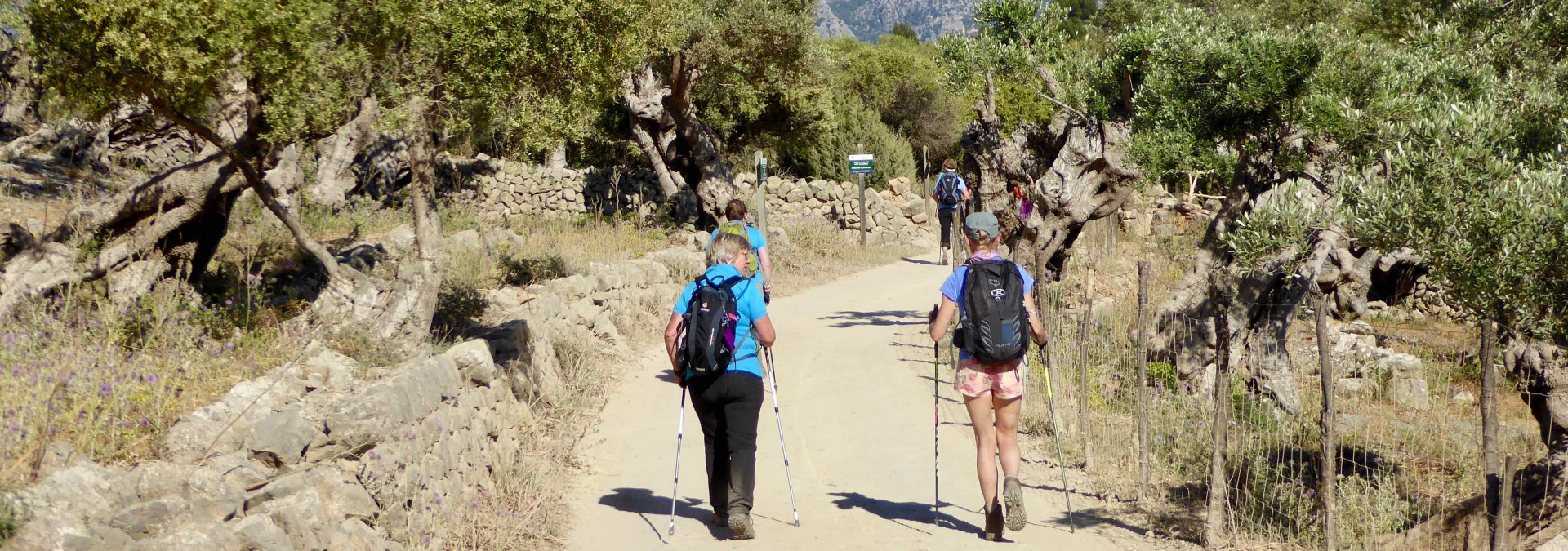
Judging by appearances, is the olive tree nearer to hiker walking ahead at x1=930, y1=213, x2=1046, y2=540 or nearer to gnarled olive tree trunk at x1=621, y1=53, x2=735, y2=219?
gnarled olive tree trunk at x1=621, y1=53, x2=735, y2=219

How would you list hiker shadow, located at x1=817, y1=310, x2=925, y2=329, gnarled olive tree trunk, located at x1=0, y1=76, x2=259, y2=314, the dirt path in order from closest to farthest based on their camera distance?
the dirt path < gnarled olive tree trunk, located at x1=0, y1=76, x2=259, y2=314 < hiker shadow, located at x1=817, y1=310, x2=925, y2=329

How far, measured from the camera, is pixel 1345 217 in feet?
20.8

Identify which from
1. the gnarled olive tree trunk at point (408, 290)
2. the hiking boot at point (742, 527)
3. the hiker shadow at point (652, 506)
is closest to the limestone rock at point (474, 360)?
the gnarled olive tree trunk at point (408, 290)

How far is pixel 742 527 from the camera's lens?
21.0 feet

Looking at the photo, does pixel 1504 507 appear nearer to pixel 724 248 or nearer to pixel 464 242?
pixel 724 248

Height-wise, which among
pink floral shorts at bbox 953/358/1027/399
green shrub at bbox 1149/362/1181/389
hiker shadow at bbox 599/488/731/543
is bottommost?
hiker shadow at bbox 599/488/731/543

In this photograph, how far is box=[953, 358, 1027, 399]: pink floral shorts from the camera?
625cm

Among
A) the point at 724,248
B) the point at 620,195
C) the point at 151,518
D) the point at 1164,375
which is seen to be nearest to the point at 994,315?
the point at 724,248

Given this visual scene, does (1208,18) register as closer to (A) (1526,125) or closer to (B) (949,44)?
(B) (949,44)

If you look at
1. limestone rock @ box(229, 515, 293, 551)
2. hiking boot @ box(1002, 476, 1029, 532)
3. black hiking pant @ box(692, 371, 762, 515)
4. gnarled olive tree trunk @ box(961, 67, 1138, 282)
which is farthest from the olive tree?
limestone rock @ box(229, 515, 293, 551)

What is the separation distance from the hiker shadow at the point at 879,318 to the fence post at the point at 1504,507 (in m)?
9.39

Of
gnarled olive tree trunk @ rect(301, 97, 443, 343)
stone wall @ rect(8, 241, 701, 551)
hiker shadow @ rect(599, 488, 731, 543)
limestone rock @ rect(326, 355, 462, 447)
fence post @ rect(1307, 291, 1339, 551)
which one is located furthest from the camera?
gnarled olive tree trunk @ rect(301, 97, 443, 343)

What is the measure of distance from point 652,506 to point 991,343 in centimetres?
276

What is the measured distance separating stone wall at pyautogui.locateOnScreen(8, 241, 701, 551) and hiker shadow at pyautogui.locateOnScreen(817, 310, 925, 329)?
610 centimetres
